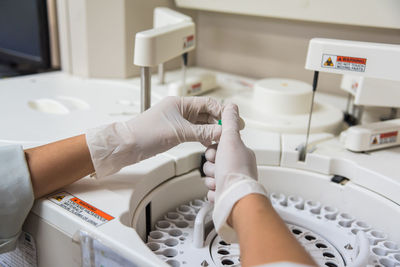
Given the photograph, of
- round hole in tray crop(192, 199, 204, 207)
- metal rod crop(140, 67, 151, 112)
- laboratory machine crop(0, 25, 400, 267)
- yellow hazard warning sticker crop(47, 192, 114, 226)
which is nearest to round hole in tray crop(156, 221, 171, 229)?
laboratory machine crop(0, 25, 400, 267)

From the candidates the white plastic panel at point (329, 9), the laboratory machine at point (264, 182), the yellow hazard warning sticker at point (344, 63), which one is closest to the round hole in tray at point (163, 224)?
the laboratory machine at point (264, 182)

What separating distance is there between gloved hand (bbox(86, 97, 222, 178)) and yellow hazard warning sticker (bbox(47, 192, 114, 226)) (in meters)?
0.08

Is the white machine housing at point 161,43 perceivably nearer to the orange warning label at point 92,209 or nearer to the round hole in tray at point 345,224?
the orange warning label at point 92,209

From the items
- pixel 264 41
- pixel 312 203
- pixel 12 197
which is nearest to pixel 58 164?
pixel 12 197

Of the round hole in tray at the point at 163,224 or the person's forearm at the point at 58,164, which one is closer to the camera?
the person's forearm at the point at 58,164

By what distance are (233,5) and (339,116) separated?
1.88 ft

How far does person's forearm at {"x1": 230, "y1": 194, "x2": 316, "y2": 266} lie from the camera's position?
1.89ft

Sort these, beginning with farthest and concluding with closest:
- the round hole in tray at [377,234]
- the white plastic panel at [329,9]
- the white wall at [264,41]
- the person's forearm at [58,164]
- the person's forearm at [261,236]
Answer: the white wall at [264,41], the white plastic panel at [329,9], the round hole in tray at [377,234], the person's forearm at [58,164], the person's forearm at [261,236]

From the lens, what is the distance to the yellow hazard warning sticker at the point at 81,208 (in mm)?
755

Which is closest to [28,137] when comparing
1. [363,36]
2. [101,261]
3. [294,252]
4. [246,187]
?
[101,261]

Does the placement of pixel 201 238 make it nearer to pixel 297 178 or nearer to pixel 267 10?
pixel 297 178

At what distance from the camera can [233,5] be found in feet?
4.80

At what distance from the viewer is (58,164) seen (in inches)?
33.1

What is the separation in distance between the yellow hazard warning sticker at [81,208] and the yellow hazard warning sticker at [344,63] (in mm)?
628
